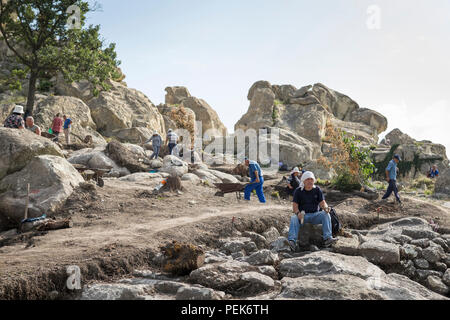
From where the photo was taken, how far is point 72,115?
24266 mm

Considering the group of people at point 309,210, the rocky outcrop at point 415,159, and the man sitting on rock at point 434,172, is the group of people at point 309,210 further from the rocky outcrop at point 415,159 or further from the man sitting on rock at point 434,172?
the rocky outcrop at point 415,159

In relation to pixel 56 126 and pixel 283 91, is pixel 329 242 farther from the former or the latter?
pixel 283 91

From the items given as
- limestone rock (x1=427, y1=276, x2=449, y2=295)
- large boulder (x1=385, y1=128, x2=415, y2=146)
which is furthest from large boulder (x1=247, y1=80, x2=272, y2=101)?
limestone rock (x1=427, y1=276, x2=449, y2=295)

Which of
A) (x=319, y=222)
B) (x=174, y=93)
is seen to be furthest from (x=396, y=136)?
(x=319, y=222)

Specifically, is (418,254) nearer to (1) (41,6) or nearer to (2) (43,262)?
(2) (43,262)

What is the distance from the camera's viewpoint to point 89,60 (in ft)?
71.6

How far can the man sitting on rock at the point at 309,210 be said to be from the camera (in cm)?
732

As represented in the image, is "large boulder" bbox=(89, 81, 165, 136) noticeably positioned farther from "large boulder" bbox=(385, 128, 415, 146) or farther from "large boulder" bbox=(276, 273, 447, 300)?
"large boulder" bbox=(385, 128, 415, 146)

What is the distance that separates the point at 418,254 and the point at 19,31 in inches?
974

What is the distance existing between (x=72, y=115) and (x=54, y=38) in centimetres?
534

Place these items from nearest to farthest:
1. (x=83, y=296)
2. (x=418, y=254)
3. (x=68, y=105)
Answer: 1. (x=83, y=296)
2. (x=418, y=254)
3. (x=68, y=105)

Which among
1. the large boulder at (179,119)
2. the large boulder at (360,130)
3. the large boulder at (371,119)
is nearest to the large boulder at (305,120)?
the large boulder at (360,130)

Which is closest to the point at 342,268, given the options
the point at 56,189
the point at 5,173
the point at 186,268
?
the point at 186,268

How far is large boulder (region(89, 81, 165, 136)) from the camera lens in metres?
27.3
